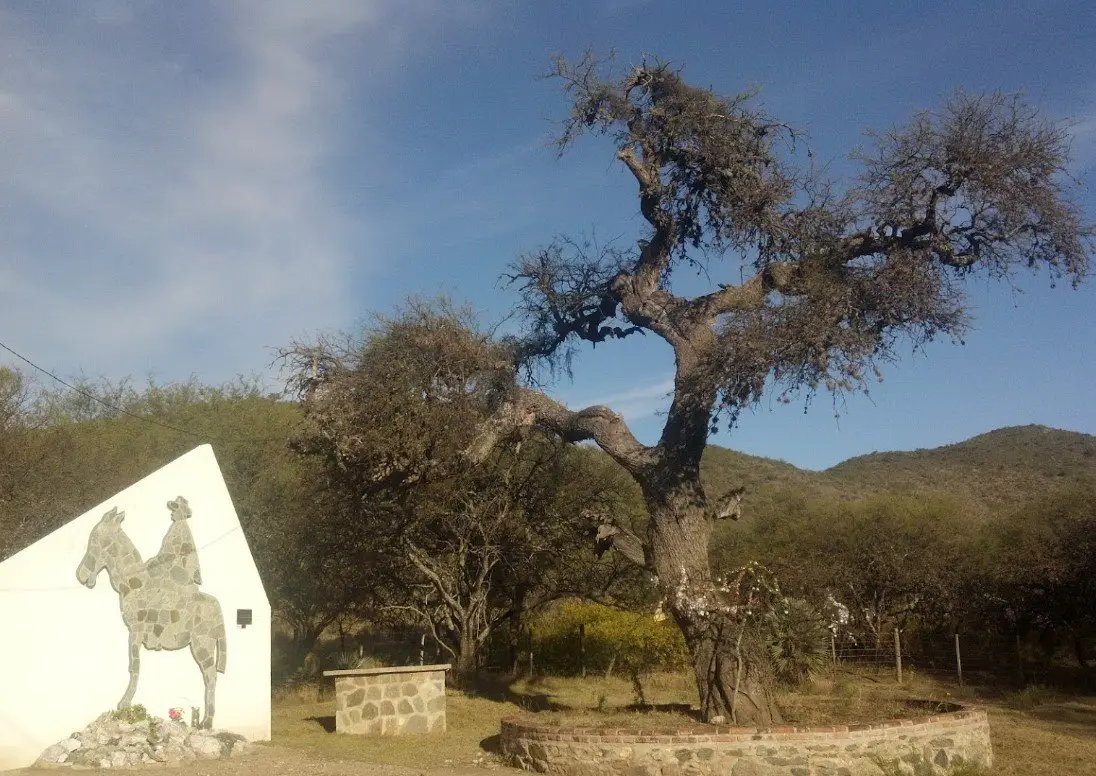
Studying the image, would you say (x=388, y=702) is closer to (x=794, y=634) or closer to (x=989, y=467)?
(x=794, y=634)

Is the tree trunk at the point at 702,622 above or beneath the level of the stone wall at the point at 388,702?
above

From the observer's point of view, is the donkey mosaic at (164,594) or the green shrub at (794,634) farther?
the donkey mosaic at (164,594)

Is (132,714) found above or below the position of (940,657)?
above

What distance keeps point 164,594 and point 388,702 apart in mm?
3616

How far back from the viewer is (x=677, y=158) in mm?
13578

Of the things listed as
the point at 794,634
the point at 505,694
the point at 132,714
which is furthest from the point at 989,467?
the point at 132,714

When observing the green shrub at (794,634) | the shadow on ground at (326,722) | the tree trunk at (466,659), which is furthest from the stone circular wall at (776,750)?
the tree trunk at (466,659)

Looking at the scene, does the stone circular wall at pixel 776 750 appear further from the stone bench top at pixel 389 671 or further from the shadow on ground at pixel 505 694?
the shadow on ground at pixel 505 694

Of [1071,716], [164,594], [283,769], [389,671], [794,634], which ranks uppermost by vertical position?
[164,594]

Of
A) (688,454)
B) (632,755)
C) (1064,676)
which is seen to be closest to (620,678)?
(1064,676)

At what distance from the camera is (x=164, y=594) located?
1229 cm

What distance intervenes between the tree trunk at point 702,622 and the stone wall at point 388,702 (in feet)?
13.1

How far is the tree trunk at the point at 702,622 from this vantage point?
37.3ft

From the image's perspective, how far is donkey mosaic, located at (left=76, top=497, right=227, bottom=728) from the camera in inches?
470
